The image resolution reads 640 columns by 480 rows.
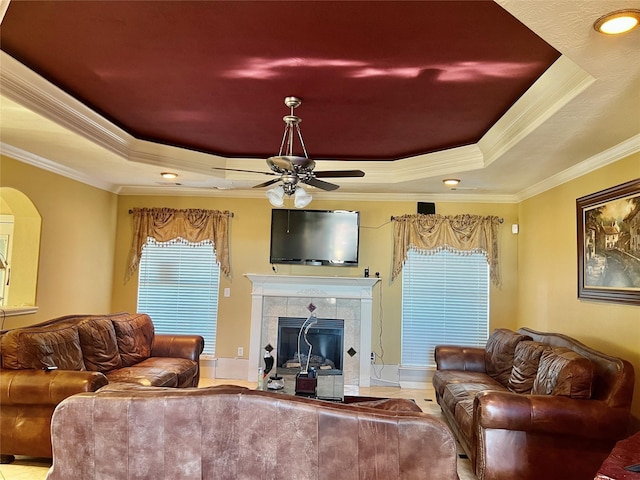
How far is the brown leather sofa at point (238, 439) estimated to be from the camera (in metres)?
1.63

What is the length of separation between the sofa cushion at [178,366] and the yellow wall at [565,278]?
3882mm

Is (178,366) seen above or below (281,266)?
below

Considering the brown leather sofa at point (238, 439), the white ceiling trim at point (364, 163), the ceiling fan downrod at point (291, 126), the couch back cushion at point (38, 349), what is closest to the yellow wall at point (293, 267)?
the white ceiling trim at point (364, 163)

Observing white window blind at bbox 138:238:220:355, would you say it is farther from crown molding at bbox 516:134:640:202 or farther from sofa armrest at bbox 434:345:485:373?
crown molding at bbox 516:134:640:202

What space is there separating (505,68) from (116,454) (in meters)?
2.97

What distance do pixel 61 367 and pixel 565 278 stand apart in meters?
→ 4.70

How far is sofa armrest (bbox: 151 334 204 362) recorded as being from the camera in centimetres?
488

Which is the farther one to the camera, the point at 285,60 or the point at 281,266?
the point at 281,266

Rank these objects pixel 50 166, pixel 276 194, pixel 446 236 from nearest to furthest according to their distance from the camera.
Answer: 1. pixel 276 194
2. pixel 50 166
3. pixel 446 236

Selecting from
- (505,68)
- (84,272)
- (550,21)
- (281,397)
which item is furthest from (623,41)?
(84,272)

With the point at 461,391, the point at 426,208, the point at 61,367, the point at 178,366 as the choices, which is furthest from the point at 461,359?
the point at 61,367

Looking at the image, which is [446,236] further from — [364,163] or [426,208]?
[364,163]

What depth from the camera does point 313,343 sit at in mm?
5883

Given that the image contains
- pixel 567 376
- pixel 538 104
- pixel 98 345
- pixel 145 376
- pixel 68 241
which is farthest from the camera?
pixel 68 241
